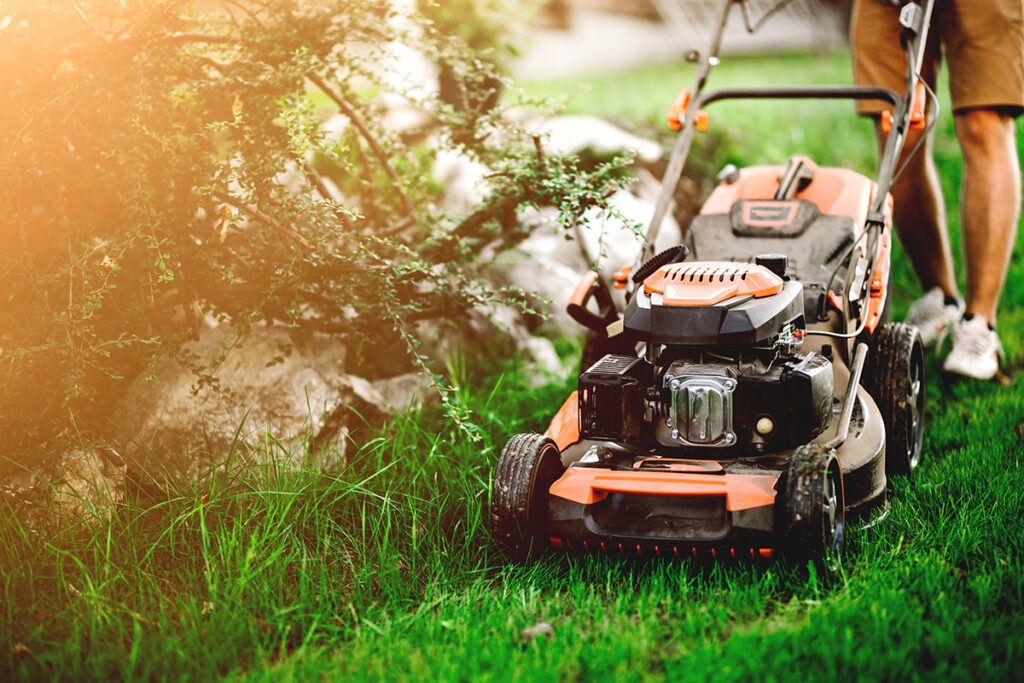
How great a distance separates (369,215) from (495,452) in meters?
1.19

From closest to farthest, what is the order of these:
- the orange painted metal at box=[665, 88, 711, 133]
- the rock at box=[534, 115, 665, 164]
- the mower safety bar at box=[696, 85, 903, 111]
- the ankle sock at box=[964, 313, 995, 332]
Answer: the mower safety bar at box=[696, 85, 903, 111] → the orange painted metal at box=[665, 88, 711, 133] → the ankle sock at box=[964, 313, 995, 332] → the rock at box=[534, 115, 665, 164]

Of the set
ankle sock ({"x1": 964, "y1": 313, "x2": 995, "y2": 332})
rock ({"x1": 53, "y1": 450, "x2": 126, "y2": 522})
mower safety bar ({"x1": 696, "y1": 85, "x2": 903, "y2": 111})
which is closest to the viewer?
rock ({"x1": 53, "y1": 450, "x2": 126, "y2": 522})

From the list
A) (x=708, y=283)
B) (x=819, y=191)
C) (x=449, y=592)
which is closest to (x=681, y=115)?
(x=819, y=191)

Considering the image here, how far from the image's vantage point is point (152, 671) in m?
2.04

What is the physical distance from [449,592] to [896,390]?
152 cm

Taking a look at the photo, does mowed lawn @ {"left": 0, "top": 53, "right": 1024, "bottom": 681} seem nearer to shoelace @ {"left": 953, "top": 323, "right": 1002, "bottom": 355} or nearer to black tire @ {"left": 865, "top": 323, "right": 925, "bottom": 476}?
black tire @ {"left": 865, "top": 323, "right": 925, "bottom": 476}

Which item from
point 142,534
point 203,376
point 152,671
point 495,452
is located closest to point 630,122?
point 495,452

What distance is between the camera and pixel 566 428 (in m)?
2.70

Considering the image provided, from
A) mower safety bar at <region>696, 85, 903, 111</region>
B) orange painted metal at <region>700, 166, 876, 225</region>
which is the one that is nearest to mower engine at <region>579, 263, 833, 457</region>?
orange painted metal at <region>700, 166, 876, 225</region>

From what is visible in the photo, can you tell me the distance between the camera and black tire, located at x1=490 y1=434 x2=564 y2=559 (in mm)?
2379

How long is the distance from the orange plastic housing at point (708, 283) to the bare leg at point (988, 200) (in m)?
1.59

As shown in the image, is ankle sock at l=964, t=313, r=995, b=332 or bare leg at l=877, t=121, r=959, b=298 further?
bare leg at l=877, t=121, r=959, b=298

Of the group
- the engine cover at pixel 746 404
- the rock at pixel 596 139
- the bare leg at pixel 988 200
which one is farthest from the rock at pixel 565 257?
A: the engine cover at pixel 746 404

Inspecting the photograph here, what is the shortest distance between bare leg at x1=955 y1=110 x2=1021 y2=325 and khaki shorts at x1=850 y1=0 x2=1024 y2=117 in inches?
3.3
